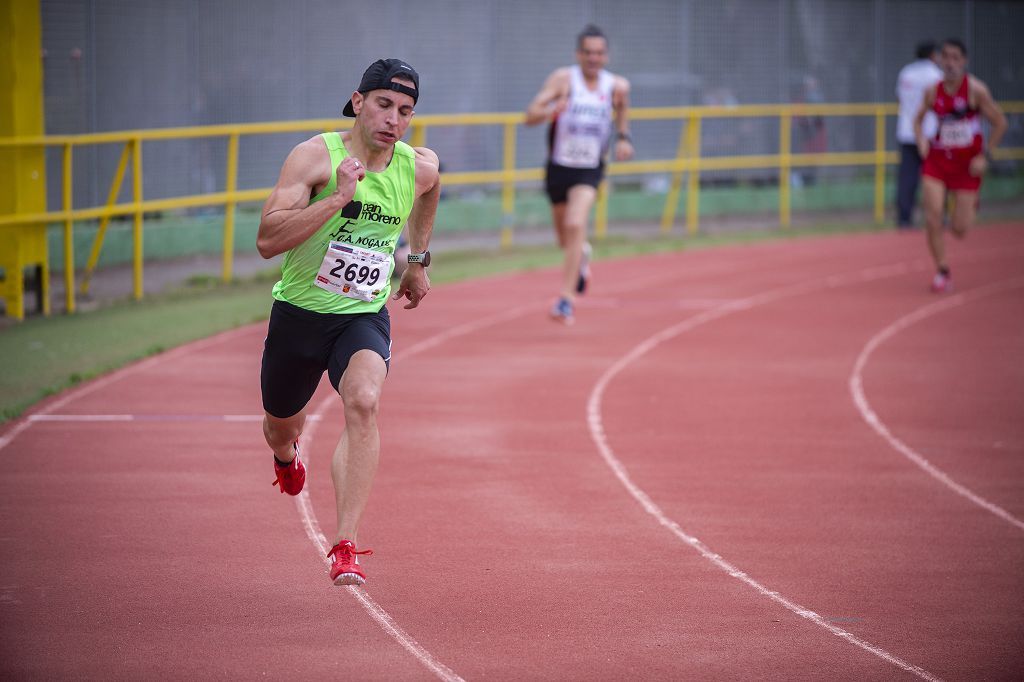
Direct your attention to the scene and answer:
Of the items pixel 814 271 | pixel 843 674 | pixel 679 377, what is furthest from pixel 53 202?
pixel 843 674

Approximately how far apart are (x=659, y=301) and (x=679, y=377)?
3.80 metres

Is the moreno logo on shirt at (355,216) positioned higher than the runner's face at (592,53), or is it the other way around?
the runner's face at (592,53)

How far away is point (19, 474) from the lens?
8.10m

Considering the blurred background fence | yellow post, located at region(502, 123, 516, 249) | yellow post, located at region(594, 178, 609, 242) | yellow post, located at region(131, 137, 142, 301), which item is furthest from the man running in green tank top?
yellow post, located at region(594, 178, 609, 242)

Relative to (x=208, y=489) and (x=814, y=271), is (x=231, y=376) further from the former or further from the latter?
(x=814, y=271)

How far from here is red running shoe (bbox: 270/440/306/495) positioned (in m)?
6.98

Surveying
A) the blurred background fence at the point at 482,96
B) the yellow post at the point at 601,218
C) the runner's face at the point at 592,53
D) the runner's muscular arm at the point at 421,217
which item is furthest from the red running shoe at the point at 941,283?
the runner's muscular arm at the point at 421,217

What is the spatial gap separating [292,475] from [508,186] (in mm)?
12484

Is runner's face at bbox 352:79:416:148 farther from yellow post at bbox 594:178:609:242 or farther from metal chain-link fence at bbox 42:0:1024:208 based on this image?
yellow post at bbox 594:178:609:242

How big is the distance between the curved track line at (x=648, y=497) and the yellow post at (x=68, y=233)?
520cm

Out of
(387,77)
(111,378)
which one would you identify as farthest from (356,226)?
(111,378)

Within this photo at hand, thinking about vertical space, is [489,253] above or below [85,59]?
below

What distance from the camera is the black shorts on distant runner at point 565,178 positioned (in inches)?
513

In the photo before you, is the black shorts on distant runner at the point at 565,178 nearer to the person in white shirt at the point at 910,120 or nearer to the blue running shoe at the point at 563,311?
the blue running shoe at the point at 563,311
